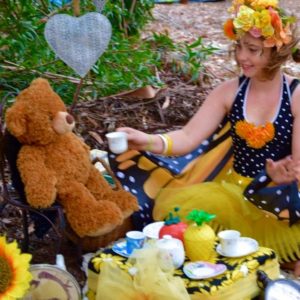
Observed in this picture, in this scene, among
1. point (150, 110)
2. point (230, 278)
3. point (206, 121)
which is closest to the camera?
point (230, 278)

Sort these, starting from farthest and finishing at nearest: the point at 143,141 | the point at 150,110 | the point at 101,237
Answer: the point at 150,110 < the point at 143,141 < the point at 101,237

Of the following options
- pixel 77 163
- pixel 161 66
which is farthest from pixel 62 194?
pixel 161 66

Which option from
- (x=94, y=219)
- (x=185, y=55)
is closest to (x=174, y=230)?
(x=94, y=219)

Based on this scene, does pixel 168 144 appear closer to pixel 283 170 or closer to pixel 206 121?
pixel 206 121

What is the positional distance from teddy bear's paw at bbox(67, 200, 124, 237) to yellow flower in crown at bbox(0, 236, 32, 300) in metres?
0.41

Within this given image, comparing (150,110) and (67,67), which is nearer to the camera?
(67,67)

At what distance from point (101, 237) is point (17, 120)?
23.9 inches

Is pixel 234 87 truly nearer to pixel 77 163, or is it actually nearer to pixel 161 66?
pixel 77 163

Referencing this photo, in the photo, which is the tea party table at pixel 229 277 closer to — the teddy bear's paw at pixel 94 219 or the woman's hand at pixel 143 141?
the teddy bear's paw at pixel 94 219

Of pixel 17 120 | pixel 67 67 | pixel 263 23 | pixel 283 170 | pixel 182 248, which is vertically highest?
pixel 263 23

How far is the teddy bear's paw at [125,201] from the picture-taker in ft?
8.80

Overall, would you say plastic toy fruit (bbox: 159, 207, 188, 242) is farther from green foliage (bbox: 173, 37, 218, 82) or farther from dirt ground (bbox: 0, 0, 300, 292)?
green foliage (bbox: 173, 37, 218, 82)

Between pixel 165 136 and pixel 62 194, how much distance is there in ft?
1.94

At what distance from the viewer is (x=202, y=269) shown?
2.28 meters
